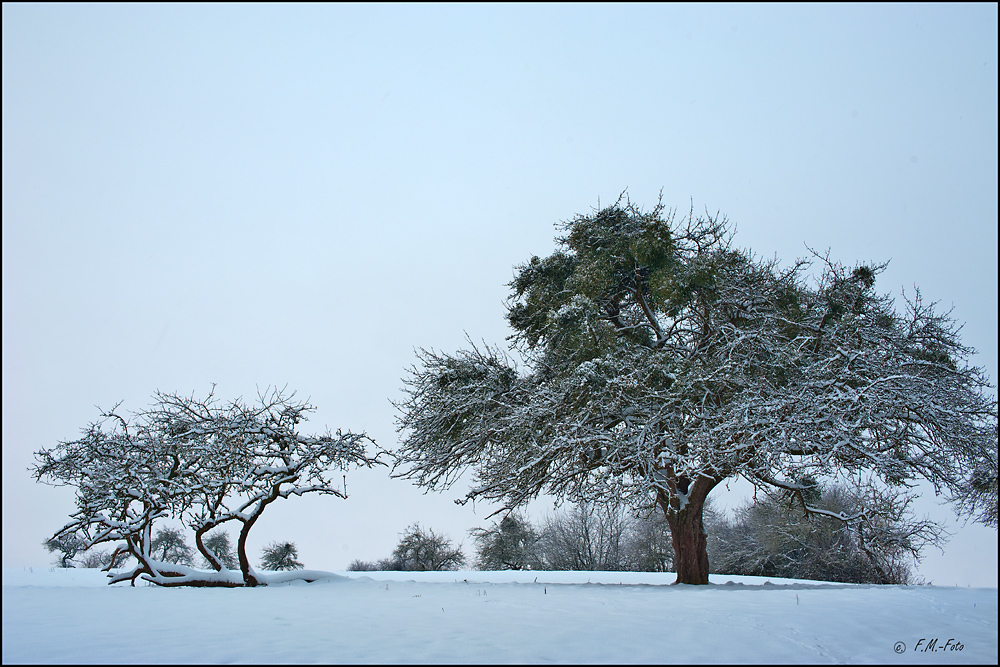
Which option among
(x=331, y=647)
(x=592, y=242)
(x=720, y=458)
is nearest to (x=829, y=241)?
(x=592, y=242)

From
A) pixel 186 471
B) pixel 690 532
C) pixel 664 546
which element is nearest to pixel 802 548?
pixel 664 546

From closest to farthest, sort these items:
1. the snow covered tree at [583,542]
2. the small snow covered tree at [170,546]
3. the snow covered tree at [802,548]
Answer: the snow covered tree at [802,548], the small snow covered tree at [170,546], the snow covered tree at [583,542]

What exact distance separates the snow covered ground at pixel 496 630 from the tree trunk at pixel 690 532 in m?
5.81

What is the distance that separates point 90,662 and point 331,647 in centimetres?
159

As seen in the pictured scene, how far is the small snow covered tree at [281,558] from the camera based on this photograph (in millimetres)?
26716

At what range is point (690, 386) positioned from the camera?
1213cm

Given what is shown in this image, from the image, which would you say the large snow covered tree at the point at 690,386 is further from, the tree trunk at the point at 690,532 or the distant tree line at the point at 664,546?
the distant tree line at the point at 664,546

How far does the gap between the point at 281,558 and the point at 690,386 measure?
2233cm

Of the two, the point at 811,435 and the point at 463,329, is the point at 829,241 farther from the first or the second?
the point at 463,329

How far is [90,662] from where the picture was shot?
4.02 meters

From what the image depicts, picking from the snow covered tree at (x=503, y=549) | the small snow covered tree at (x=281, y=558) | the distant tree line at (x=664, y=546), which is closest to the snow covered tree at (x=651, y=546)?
the distant tree line at (x=664, y=546)

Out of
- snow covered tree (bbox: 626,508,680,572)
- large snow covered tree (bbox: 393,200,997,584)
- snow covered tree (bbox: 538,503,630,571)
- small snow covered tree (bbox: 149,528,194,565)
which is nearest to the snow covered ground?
large snow covered tree (bbox: 393,200,997,584)

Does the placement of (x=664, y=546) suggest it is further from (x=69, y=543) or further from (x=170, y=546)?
(x=69, y=543)

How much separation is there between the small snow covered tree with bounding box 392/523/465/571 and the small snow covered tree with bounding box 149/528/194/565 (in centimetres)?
1008
